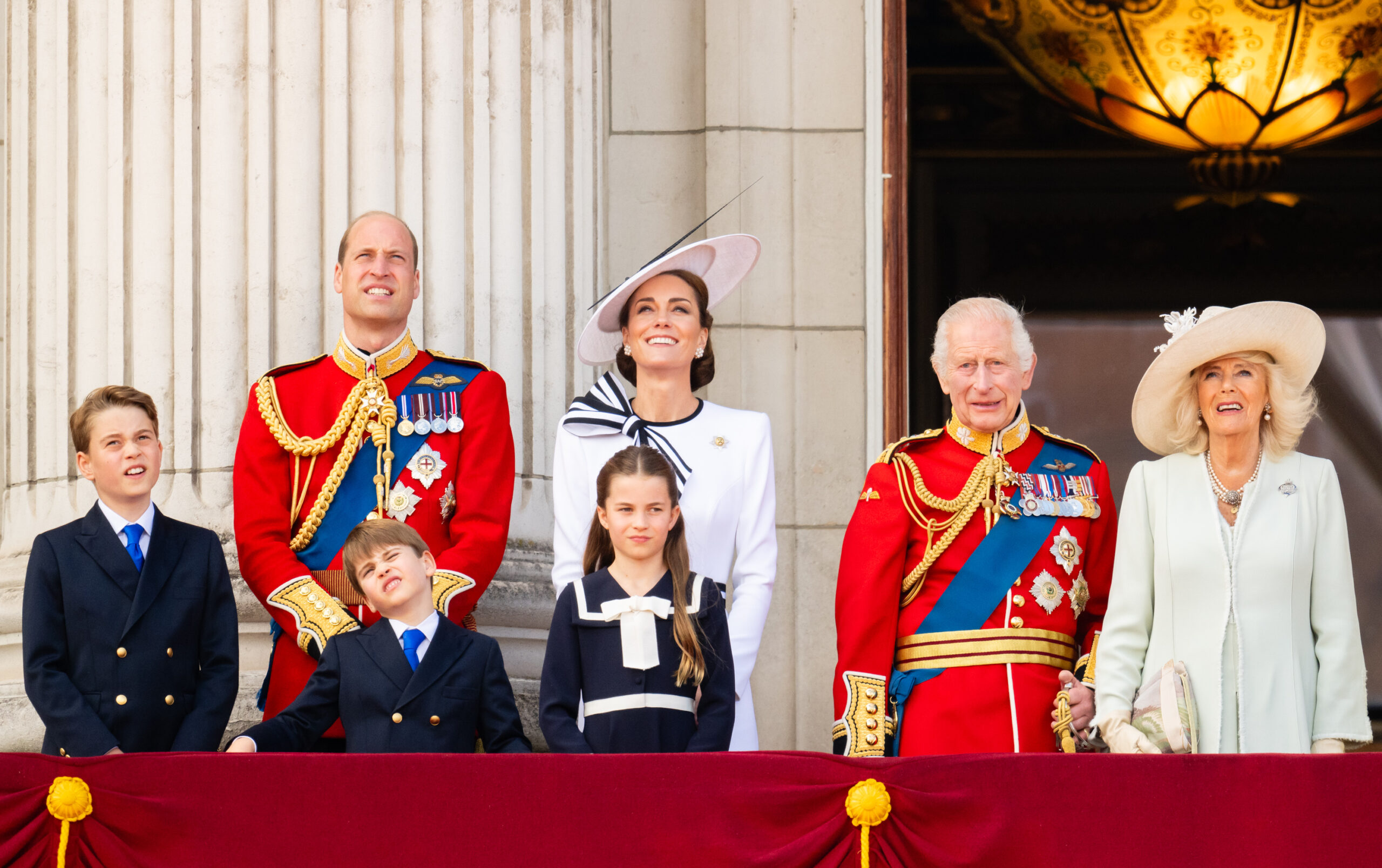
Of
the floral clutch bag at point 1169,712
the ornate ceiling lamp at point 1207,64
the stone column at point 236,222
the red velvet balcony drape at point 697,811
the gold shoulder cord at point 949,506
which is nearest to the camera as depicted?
the red velvet balcony drape at point 697,811

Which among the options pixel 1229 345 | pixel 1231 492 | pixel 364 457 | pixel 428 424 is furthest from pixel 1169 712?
pixel 364 457

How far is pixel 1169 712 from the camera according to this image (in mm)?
3734

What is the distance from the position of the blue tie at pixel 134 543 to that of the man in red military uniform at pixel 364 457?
289 millimetres

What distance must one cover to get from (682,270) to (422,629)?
1.18 meters

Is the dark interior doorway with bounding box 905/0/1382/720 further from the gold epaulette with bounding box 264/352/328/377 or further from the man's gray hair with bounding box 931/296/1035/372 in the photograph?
the gold epaulette with bounding box 264/352/328/377

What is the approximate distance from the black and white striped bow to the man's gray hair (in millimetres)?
668

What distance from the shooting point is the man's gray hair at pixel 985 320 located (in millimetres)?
4180

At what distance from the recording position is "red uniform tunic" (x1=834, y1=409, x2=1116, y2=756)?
158 inches

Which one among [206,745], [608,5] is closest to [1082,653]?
[206,745]

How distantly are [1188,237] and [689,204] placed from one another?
268cm

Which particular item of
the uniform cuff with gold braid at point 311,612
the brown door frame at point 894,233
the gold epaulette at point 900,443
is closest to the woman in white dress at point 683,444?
the gold epaulette at point 900,443

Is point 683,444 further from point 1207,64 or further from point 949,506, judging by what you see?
point 1207,64

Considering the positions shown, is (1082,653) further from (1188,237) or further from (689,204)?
(1188,237)

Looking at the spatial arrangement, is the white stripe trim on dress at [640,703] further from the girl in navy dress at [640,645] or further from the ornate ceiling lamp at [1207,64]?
the ornate ceiling lamp at [1207,64]
